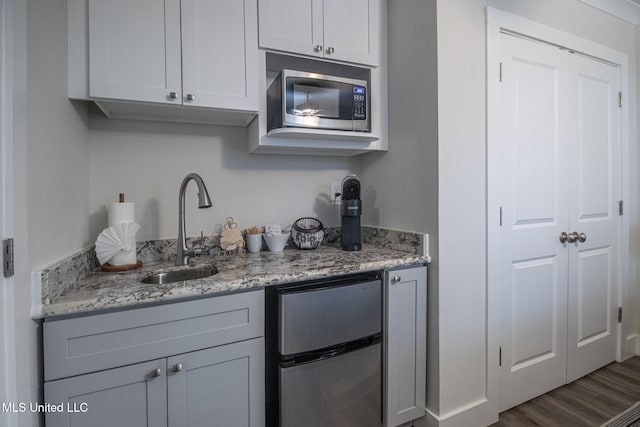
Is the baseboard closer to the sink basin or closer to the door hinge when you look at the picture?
the sink basin

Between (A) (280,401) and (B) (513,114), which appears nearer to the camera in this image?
(A) (280,401)

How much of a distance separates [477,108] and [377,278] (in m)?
1.03

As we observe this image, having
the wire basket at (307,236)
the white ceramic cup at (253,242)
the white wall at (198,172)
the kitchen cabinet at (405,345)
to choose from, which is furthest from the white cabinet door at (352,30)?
the kitchen cabinet at (405,345)

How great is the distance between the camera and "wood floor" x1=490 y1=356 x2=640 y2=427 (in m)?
1.63

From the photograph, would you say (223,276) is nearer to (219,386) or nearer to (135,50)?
(219,386)

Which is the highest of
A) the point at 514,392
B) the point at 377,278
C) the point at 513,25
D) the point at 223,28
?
the point at 513,25

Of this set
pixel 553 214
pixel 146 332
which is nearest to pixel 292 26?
pixel 146 332

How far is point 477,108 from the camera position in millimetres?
1561

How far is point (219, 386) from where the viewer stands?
1118mm

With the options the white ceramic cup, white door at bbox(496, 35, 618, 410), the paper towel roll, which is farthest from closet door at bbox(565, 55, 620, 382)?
the paper towel roll

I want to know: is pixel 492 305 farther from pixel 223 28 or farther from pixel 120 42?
pixel 120 42

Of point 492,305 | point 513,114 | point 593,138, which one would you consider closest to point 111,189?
point 492,305

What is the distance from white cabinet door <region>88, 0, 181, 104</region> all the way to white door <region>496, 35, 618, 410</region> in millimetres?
1655

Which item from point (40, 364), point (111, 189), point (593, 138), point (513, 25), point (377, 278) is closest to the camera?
point (40, 364)
